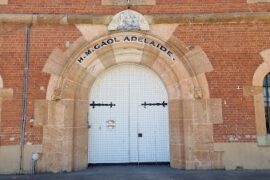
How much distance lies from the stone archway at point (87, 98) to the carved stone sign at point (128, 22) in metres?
0.18

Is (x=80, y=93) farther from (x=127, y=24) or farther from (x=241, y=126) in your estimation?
(x=241, y=126)

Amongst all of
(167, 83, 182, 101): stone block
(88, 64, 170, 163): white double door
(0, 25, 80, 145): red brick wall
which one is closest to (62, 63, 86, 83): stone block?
(0, 25, 80, 145): red brick wall

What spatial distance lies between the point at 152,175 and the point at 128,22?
4.11 meters

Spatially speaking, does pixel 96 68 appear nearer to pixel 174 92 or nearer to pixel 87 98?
pixel 87 98

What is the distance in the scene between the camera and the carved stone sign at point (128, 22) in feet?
25.3

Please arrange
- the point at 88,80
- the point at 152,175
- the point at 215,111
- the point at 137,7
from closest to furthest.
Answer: the point at 152,175 → the point at 215,111 → the point at 137,7 → the point at 88,80

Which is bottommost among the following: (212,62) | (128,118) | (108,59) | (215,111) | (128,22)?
(128,118)

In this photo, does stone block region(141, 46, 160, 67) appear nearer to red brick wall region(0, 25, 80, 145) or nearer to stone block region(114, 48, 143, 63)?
stone block region(114, 48, 143, 63)

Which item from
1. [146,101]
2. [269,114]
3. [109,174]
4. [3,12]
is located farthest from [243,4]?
[3,12]

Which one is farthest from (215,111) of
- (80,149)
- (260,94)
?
(80,149)

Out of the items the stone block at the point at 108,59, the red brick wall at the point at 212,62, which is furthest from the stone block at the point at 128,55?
the red brick wall at the point at 212,62

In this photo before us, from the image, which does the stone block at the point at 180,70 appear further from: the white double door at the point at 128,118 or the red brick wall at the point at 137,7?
the red brick wall at the point at 137,7

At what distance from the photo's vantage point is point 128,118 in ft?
27.1

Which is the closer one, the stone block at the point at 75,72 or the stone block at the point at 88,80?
the stone block at the point at 75,72
